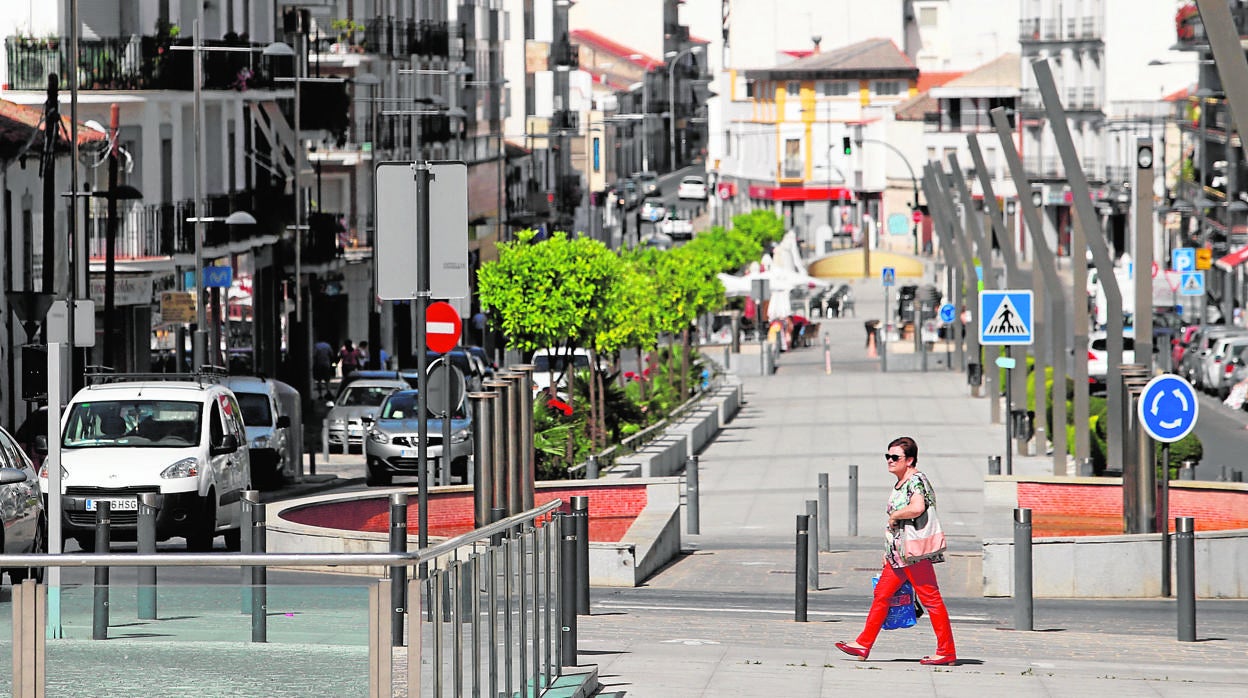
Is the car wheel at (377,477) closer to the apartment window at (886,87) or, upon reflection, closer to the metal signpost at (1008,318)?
the metal signpost at (1008,318)

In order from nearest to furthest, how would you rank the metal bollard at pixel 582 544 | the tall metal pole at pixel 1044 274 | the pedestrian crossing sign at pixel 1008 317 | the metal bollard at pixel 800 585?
the metal bollard at pixel 582 544
the metal bollard at pixel 800 585
the pedestrian crossing sign at pixel 1008 317
the tall metal pole at pixel 1044 274

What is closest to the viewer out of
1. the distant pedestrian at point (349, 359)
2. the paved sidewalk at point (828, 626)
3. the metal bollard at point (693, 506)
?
the paved sidewalk at point (828, 626)

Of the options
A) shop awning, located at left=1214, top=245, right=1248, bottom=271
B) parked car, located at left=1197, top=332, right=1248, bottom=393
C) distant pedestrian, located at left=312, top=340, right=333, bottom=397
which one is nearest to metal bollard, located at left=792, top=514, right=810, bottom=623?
parked car, located at left=1197, top=332, right=1248, bottom=393

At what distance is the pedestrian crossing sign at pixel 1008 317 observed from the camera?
2927 cm

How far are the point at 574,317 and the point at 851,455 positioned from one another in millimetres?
4985

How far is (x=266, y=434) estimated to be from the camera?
32.3 m

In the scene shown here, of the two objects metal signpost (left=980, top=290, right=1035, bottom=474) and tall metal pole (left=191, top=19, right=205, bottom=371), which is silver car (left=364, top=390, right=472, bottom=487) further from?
metal signpost (left=980, top=290, right=1035, bottom=474)

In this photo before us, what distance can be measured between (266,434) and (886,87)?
125m

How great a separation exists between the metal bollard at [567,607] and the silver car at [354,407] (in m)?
27.3

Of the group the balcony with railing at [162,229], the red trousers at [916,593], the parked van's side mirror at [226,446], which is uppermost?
the balcony with railing at [162,229]

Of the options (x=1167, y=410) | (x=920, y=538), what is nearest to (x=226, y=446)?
(x=1167, y=410)

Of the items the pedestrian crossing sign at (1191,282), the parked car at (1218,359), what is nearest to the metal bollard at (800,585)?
the parked car at (1218,359)

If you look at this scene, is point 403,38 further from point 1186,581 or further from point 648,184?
point 648,184

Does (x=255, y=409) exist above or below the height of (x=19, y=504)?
below
